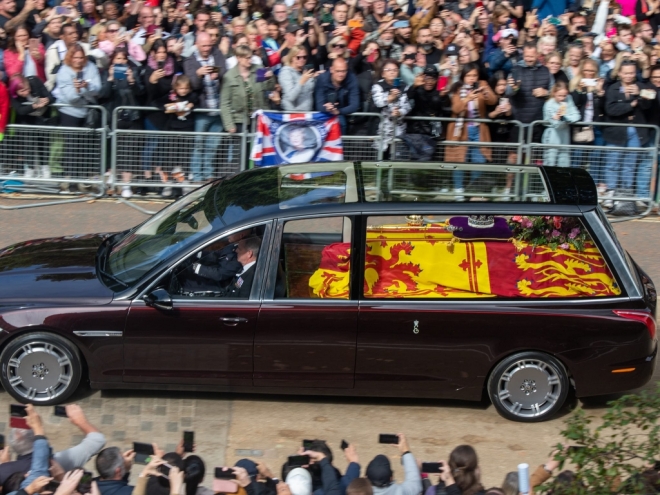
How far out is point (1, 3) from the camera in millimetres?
13867

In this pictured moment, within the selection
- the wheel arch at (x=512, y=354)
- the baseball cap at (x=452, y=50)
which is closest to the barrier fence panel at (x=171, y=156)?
the baseball cap at (x=452, y=50)

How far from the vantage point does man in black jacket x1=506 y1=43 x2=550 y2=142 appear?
483 inches

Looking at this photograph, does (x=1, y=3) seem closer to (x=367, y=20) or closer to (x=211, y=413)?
(x=367, y=20)

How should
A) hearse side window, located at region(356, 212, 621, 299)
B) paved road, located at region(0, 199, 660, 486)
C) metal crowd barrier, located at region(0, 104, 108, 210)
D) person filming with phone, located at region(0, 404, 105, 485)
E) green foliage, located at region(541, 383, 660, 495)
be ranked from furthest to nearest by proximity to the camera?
1. metal crowd barrier, located at region(0, 104, 108, 210)
2. hearse side window, located at region(356, 212, 621, 299)
3. paved road, located at region(0, 199, 660, 486)
4. person filming with phone, located at region(0, 404, 105, 485)
5. green foliage, located at region(541, 383, 660, 495)

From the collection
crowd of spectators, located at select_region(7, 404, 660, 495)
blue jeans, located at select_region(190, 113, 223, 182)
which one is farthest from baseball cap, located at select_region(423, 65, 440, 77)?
crowd of spectators, located at select_region(7, 404, 660, 495)

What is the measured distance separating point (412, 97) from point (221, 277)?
5466 millimetres

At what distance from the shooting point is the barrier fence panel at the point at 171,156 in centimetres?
1213

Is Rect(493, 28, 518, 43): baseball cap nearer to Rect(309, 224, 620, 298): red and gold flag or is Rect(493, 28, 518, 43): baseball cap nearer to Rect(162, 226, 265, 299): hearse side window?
Rect(309, 224, 620, 298): red and gold flag

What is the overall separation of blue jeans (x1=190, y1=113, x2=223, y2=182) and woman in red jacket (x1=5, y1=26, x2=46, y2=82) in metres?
2.05

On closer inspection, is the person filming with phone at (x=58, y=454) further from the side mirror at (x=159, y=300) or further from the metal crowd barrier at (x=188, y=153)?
the metal crowd barrier at (x=188, y=153)

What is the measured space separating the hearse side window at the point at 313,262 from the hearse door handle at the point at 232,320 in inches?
11.7

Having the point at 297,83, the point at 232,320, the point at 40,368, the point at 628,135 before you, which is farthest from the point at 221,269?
the point at 628,135

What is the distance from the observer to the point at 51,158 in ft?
40.2

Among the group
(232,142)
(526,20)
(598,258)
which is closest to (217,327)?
(598,258)
